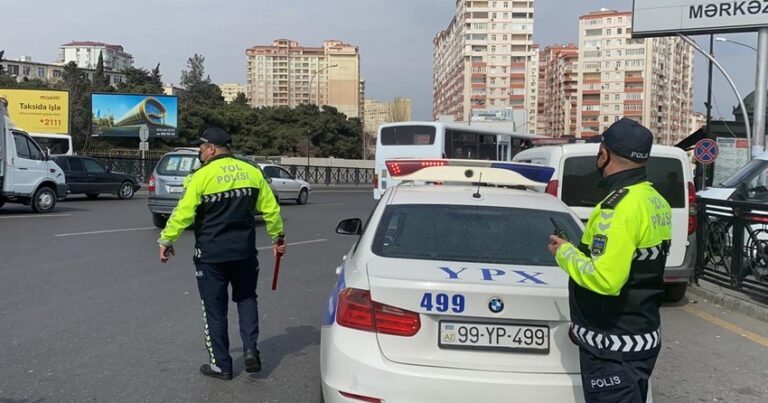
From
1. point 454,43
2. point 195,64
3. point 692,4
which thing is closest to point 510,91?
point 454,43

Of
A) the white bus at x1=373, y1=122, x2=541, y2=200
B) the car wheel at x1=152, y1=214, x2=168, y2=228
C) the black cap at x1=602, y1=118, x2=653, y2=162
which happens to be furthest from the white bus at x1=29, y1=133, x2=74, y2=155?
the black cap at x1=602, y1=118, x2=653, y2=162

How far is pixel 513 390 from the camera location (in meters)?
2.80

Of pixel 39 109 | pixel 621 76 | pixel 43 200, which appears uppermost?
pixel 621 76

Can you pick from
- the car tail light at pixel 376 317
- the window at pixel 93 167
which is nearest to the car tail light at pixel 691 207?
the car tail light at pixel 376 317

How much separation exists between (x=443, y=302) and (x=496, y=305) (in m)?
0.24

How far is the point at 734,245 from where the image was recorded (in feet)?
24.2

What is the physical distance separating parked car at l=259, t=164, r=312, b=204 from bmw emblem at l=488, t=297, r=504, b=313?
1982 cm

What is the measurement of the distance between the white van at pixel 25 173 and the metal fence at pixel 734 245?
51.6ft

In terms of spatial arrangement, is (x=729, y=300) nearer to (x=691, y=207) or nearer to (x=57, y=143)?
(x=691, y=207)

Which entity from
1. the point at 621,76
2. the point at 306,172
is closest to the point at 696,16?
the point at 306,172

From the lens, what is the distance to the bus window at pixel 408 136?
818 inches

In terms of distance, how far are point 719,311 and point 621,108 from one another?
423ft

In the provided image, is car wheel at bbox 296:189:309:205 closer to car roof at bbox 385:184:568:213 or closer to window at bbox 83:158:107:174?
window at bbox 83:158:107:174

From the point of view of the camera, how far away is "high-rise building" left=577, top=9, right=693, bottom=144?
410ft
